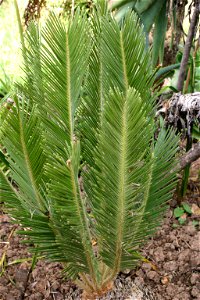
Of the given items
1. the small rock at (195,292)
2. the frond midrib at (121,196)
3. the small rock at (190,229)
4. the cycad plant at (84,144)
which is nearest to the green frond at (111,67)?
the cycad plant at (84,144)

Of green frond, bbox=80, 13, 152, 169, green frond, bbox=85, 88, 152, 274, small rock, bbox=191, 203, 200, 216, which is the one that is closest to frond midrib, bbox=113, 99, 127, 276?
green frond, bbox=85, 88, 152, 274

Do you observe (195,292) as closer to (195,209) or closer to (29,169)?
(195,209)

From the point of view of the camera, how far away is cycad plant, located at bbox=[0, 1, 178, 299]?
1.04 meters

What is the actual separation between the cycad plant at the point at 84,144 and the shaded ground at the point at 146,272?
31 cm

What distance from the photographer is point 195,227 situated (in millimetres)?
2010

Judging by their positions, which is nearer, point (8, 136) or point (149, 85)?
point (8, 136)

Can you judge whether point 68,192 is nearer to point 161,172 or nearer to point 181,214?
point 161,172

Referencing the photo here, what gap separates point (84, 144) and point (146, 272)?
718 millimetres

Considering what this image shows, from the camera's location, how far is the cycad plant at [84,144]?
40.8 inches

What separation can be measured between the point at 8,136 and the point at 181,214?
1188 mm

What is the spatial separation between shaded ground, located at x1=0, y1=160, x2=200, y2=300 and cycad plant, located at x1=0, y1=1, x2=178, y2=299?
12.4 inches

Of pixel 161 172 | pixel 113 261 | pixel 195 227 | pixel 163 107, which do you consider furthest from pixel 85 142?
pixel 195 227

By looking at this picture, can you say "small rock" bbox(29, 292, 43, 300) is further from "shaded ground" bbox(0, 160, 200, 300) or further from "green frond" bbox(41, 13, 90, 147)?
"green frond" bbox(41, 13, 90, 147)

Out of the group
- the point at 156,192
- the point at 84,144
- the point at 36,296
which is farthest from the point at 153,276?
the point at 84,144
